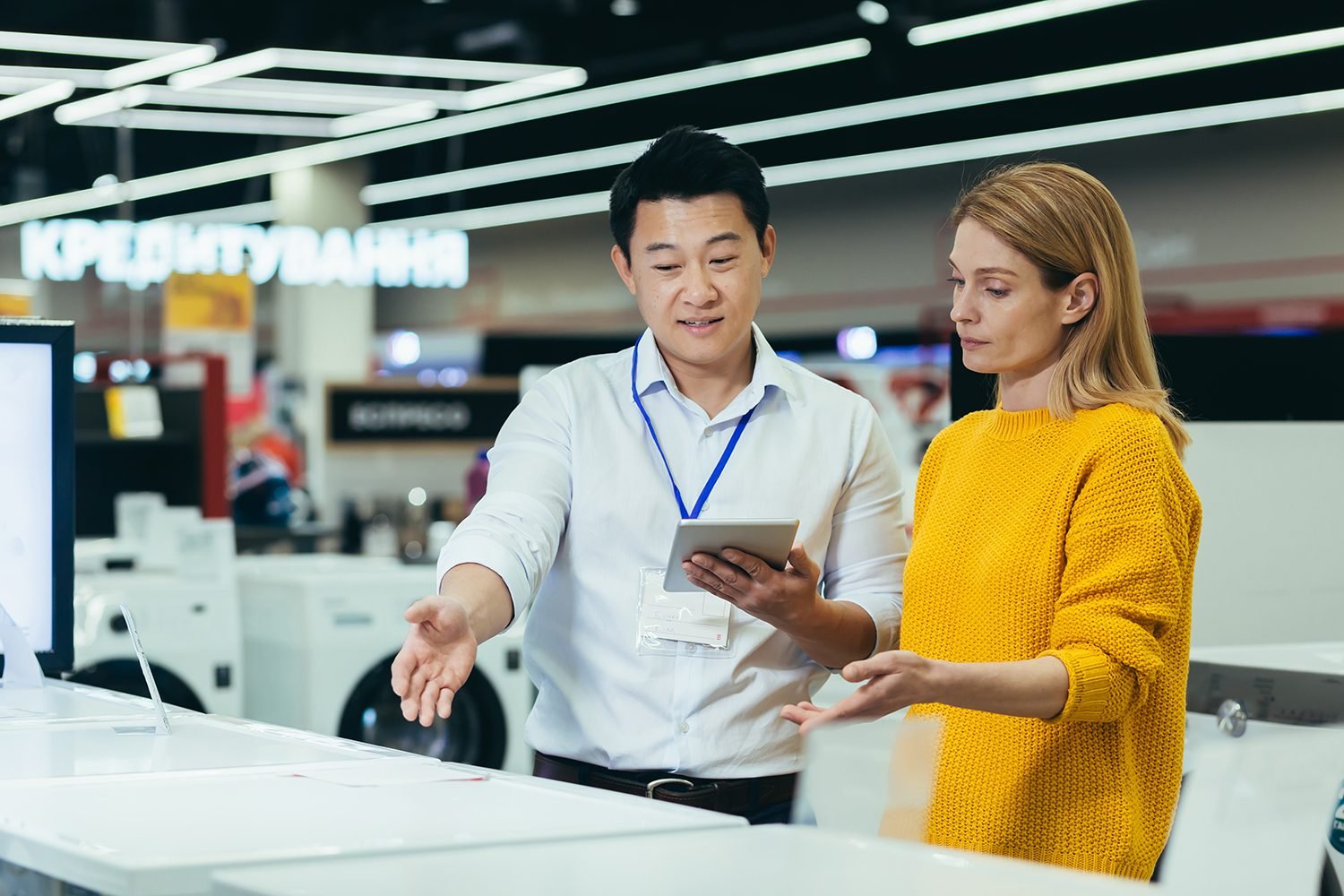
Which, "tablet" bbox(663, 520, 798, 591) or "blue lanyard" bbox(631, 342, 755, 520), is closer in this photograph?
"tablet" bbox(663, 520, 798, 591)

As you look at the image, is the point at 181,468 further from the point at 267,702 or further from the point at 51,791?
the point at 51,791

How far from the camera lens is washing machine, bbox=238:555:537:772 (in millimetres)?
5375

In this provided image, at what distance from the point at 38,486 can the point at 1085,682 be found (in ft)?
5.38

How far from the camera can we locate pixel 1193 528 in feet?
5.83

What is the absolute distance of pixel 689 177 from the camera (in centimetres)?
212

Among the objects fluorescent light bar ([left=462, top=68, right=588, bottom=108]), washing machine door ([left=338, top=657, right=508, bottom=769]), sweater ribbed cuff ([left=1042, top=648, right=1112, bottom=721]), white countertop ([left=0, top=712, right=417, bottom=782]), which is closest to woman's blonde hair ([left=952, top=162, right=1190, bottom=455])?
sweater ribbed cuff ([left=1042, top=648, right=1112, bottom=721])

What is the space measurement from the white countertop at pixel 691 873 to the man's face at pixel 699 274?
926mm

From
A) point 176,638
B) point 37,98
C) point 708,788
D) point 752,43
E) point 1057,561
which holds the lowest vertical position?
point 176,638

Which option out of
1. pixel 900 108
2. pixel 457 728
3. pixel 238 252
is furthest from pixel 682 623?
pixel 238 252

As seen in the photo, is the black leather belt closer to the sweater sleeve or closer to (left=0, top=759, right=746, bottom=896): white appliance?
(left=0, top=759, right=746, bottom=896): white appliance

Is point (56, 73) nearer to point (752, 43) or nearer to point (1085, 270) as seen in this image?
point (752, 43)

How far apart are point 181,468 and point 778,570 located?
5.80 m

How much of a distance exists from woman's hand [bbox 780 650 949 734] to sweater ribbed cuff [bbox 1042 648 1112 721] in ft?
0.46

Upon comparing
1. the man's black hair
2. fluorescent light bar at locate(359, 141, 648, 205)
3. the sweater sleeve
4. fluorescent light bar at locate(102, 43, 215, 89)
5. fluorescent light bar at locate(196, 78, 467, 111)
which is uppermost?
fluorescent light bar at locate(359, 141, 648, 205)
